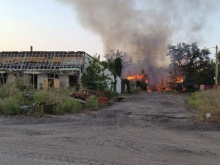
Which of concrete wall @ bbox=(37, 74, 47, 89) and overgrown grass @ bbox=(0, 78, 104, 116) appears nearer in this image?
overgrown grass @ bbox=(0, 78, 104, 116)

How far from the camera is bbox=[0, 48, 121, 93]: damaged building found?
27422mm

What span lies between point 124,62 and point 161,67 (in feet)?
37.1

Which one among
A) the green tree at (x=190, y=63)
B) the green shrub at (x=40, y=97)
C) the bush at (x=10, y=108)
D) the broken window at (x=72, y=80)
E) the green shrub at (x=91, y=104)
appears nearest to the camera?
the bush at (x=10, y=108)

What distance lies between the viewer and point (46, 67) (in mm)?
28562

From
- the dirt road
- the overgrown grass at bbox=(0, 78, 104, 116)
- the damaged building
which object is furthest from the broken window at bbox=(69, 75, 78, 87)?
the dirt road

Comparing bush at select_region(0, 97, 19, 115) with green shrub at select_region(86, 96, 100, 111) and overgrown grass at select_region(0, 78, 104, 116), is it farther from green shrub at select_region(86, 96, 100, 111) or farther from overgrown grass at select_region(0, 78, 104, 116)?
green shrub at select_region(86, 96, 100, 111)

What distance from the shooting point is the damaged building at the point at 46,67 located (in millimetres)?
27422

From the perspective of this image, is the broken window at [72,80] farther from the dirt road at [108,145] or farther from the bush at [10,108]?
the dirt road at [108,145]

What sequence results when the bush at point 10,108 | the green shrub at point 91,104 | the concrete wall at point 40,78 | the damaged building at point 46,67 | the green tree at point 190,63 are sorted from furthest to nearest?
the green tree at point 190,63 < the concrete wall at point 40,78 < the damaged building at point 46,67 < the green shrub at point 91,104 < the bush at point 10,108

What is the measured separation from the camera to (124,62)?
69.4m

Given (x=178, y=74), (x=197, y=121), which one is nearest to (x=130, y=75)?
(x=178, y=74)

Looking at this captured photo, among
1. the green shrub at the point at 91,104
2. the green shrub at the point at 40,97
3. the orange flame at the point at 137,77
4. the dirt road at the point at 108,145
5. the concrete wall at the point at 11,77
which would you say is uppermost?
the orange flame at the point at 137,77

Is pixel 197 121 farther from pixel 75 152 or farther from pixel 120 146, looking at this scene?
pixel 75 152

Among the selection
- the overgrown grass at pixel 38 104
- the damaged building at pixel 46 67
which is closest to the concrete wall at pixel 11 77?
the damaged building at pixel 46 67
